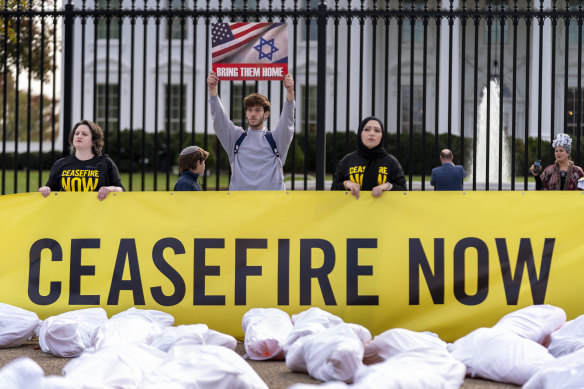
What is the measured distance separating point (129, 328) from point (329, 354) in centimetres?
135

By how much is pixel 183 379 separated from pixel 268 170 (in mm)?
2985

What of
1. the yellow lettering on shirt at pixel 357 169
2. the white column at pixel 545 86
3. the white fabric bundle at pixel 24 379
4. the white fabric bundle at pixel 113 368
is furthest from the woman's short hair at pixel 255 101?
the white column at pixel 545 86

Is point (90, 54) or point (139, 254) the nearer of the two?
point (139, 254)

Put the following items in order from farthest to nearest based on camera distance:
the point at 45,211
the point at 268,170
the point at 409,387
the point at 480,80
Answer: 1. the point at 480,80
2. the point at 268,170
3. the point at 45,211
4. the point at 409,387

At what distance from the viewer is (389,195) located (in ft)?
18.7

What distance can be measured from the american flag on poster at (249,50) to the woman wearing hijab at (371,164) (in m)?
1.52

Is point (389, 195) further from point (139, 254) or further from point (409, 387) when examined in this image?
point (409, 387)

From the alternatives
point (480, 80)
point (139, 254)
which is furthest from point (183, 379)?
point (480, 80)

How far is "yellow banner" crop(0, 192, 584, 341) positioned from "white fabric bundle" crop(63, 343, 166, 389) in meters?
1.64

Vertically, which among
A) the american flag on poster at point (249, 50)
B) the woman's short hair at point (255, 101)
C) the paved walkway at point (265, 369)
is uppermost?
the american flag on poster at point (249, 50)

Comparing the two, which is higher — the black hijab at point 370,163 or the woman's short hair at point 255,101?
the woman's short hair at point 255,101

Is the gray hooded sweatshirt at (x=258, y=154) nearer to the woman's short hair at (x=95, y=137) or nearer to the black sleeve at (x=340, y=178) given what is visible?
the black sleeve at (x=340, y=178)

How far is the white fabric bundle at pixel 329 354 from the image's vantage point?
4.15 metres

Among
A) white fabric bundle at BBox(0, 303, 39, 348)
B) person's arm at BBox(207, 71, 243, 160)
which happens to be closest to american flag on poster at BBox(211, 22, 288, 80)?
person's arm at BBox(207, 71, 243, 160)
